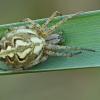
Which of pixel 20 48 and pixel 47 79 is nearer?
pixel 20 48

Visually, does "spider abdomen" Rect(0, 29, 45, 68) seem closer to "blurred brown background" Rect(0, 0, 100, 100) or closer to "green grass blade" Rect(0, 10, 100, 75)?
"green grass blade" Rect(0, 10, 100, 75)

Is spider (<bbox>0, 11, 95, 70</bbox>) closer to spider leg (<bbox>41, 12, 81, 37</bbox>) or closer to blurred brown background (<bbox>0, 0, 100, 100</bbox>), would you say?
spider leg (<bbox>41, 12, 81, 37</bbox>)

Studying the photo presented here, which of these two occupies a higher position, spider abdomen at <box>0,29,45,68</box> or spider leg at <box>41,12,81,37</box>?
spider leg at <box>41,12,81,37</box>

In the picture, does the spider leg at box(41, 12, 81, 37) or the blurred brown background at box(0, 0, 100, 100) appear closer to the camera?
the spider leg at box(41, 12, 81, 37)

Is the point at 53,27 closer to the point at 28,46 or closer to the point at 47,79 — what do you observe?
the point at 28,46

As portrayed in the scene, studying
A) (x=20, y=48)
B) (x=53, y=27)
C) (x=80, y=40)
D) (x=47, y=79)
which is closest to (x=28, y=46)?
(x=20, y=48)

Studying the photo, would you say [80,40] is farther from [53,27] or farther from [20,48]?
[20,48]

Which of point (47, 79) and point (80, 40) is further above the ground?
point (80, 40)

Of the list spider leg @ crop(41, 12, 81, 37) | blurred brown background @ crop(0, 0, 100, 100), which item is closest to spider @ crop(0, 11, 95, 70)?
spider leg @ crop(41, 12, 81, 37)
